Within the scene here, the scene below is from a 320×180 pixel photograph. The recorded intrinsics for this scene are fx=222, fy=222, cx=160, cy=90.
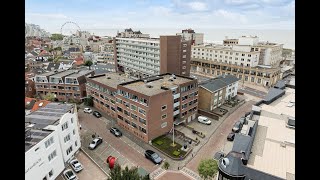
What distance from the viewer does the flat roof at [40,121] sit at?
23773 millimetres

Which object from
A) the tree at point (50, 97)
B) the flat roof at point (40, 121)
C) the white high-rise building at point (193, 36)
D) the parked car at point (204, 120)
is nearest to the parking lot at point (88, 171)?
the flat roof at point (40, 121)

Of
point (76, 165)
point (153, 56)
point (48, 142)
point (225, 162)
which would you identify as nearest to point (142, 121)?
point (76, 165)

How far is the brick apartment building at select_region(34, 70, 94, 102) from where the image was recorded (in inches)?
1992

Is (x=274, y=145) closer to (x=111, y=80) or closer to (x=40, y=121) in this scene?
(x=40, y=121)

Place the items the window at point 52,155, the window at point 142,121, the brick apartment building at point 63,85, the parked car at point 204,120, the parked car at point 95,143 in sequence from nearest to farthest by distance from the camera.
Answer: the window at point 52,155 < the parked car at point 95,143 < the window at point 142,121 < the parked car at point 204,120 < the brick apartment building at point 63,85

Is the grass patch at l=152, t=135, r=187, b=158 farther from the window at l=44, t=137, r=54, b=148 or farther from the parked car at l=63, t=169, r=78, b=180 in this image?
the window at l=44, t=137, r=54, b=148

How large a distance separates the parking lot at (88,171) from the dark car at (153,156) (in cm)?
605

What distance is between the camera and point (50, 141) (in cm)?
2519

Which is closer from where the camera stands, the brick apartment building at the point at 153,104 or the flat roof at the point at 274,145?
the flat roof at the point at 274,145

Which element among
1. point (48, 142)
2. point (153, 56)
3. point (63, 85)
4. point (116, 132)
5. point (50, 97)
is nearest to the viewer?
point (48, 142)

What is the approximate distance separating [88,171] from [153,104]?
40.8 ft

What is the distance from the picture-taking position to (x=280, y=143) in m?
22.5

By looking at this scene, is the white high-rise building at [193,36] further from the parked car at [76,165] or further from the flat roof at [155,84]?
the parked car at [76,165]
